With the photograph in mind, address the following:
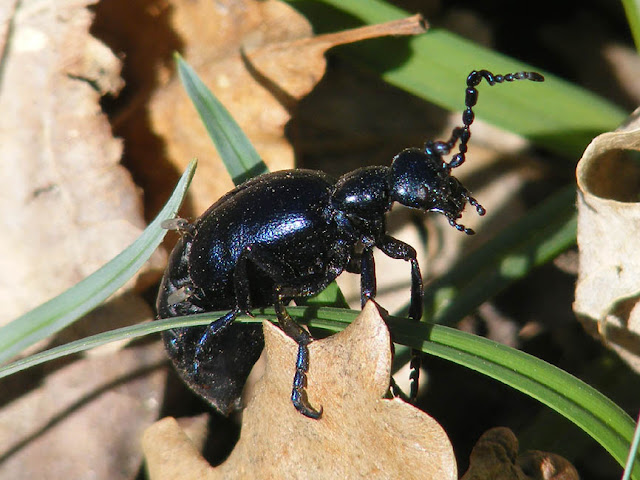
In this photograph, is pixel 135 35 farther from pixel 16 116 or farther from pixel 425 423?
pixel 425 423

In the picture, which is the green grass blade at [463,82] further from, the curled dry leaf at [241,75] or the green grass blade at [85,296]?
the green grass blade at [85,296]

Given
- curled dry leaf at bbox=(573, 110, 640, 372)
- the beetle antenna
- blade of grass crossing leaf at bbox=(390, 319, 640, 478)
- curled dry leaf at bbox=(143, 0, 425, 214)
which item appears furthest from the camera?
curled dry leaf at bbox=(143, 0, 425, 214)

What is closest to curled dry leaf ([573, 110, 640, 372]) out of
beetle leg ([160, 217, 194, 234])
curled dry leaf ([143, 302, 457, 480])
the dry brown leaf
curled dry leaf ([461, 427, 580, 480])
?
curled dry leaf ([461, 427, 580, 480])

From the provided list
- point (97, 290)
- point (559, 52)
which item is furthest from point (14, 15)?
point (559, 52)

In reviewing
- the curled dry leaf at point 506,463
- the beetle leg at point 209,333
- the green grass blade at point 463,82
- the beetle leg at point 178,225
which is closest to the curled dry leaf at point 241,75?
the green grass blade at point 463,82

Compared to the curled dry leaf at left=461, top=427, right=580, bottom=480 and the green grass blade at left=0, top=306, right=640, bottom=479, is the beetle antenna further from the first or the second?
the curled dry leaf at left=461, top=427, right=580, bottom=480

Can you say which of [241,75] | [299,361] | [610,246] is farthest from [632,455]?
[241,75]
